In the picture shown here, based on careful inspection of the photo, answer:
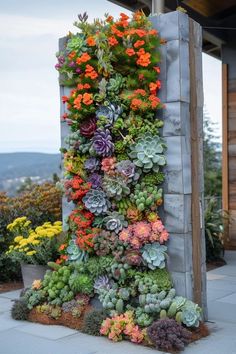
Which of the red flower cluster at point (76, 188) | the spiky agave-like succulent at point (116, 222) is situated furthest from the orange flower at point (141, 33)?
the spiky agave-like succulent at point (116, 222)

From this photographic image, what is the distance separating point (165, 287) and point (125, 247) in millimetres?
463

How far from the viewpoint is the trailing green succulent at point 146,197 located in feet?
13.5

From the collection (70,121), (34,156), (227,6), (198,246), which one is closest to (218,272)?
(198,246)

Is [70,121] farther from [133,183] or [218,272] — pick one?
[218,272]

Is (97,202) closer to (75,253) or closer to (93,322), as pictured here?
(75,253)

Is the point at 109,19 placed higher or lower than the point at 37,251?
higher

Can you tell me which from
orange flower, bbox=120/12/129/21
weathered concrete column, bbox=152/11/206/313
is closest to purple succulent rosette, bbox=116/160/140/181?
weathered concrete column, bbox=152/11/206/313

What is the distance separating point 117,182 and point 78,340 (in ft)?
4.24

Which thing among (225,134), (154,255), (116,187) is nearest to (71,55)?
(116,187)

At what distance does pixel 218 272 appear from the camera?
6.80 metres

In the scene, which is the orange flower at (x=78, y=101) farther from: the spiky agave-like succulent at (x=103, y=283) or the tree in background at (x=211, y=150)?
the tree in background at (x=211, y=150)

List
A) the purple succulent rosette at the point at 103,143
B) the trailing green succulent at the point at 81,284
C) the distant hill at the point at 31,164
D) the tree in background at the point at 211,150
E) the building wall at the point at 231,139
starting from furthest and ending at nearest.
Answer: the tree in background at the point at 211,150
the distant hill at the point at 31,164
the building wall at the point at 231,139
the trailing green succulent at the point at 81,284
the purple succulent rosette at the point at 103,143

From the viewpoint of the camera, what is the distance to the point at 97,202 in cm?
434

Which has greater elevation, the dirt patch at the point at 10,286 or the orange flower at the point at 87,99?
the orange flower at the point at 87,99
